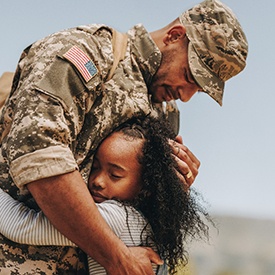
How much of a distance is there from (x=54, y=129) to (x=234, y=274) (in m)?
20.0

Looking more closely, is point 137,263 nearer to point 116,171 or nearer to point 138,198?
point 138,198

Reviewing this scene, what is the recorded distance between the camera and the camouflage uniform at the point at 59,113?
11.1ft

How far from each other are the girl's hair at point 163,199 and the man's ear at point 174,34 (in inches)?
19.2

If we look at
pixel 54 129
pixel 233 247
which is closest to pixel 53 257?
pixel 54 129

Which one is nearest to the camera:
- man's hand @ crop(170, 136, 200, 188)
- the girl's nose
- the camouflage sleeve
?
the camouflage sleeve

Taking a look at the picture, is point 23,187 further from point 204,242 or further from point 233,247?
point 233,247

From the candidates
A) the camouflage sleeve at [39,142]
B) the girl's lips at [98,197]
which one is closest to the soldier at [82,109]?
the camouflage sleeve at [39,142]

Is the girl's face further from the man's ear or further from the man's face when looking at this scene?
the man's ear

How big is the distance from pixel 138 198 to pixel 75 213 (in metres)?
0.41

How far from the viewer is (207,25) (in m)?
4.25

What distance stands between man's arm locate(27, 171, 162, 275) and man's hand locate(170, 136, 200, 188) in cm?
55

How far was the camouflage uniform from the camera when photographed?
133 inches

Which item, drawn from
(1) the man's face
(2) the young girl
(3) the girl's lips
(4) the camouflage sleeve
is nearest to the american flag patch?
(4) the camouflage sleeve

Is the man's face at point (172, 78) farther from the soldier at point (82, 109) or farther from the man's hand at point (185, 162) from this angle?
the man's hand at point (185, 162)
